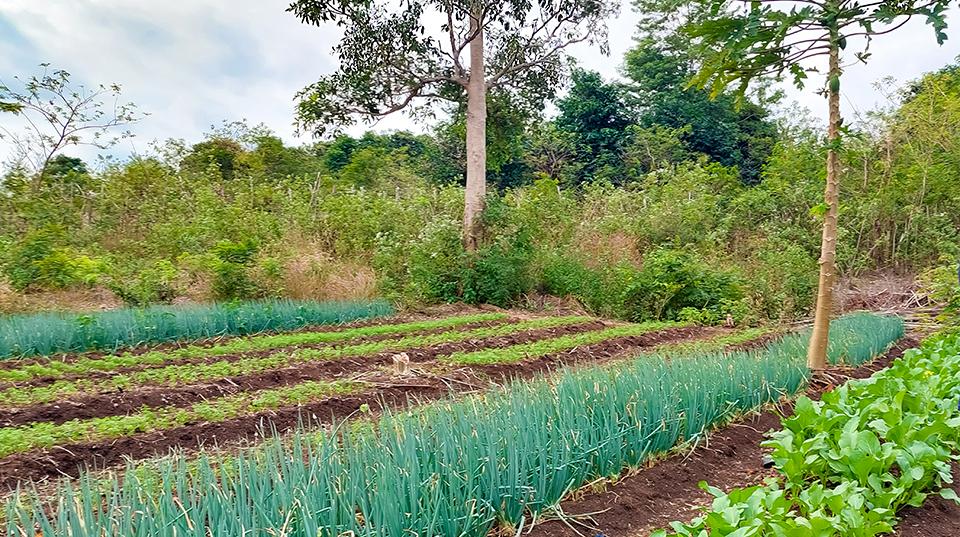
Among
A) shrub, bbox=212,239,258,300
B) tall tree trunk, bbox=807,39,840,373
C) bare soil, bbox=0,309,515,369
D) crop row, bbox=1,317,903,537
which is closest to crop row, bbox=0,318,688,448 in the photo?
crop row, bbox=1,317,903,537

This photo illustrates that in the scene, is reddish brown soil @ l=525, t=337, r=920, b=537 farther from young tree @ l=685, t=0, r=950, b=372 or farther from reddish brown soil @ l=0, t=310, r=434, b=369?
reddish brown soil @ l=0, t=310, r=434, b=369

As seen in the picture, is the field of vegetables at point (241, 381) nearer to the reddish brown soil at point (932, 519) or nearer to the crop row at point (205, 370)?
the crop row at point (205, 370)

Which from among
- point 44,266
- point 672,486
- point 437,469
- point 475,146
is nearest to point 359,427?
point 437,469

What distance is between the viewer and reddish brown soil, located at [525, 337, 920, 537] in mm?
2346

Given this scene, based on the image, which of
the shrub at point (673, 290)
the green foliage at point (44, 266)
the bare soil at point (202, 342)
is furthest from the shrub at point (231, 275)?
the shrub at point (673, 290)

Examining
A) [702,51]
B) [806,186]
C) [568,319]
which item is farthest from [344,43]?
[806,186]

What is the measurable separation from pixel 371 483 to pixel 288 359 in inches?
164

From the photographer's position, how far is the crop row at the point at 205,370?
4285mm

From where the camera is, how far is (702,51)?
4293 millimetres

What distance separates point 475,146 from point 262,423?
8.72 m

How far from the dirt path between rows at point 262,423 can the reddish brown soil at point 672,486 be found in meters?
0.69

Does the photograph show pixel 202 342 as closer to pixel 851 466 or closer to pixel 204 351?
pixel 204 351

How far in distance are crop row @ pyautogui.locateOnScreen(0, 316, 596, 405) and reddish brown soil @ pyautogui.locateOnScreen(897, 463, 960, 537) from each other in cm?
437

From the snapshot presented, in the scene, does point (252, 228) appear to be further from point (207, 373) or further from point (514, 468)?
point (514, 468)
